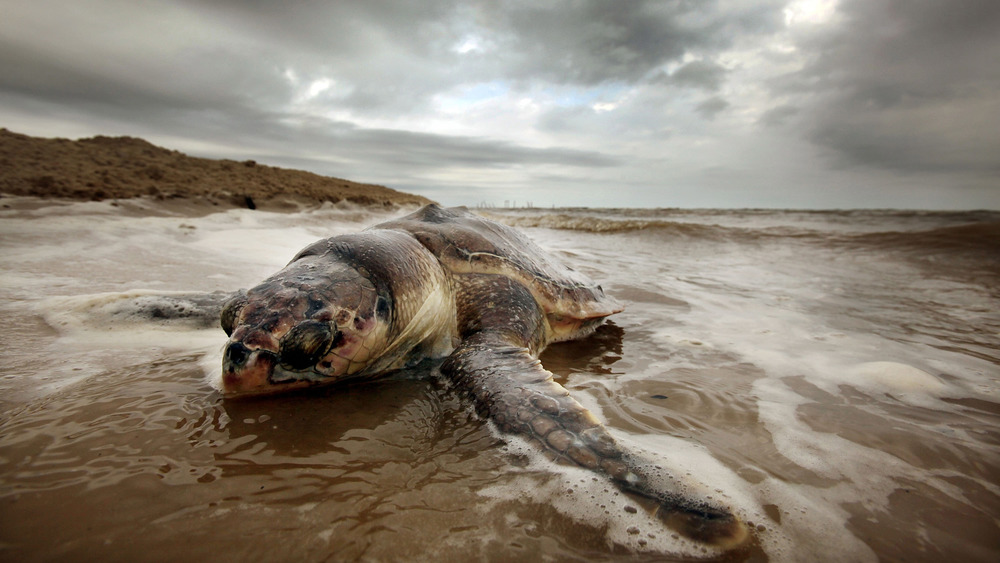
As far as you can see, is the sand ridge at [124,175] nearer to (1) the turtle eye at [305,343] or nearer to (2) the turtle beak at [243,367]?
(2) the turtle beak at [243,367]

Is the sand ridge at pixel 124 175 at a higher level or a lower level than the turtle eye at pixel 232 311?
higher

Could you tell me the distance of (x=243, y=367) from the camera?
1502mm

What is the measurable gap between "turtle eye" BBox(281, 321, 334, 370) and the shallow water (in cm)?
19

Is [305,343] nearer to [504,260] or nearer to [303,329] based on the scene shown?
[303,329]

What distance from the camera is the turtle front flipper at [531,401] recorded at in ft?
3.43

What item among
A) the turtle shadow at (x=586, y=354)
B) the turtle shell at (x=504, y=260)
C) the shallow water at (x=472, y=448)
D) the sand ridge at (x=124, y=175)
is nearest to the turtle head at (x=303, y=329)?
the shallow water at (x=472, y=448)

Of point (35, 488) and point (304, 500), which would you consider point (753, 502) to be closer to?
point (304, 500)

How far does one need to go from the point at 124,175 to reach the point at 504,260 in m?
10.6

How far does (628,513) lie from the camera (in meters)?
1.07

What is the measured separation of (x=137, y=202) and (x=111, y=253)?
420cm

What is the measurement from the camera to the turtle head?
152 centimetres

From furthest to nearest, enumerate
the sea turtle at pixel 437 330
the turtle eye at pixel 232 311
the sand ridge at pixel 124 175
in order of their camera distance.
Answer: the sand ridge at pixel 124 175 → the turtle eye at pixel 232 311 → the sea turtle at pixel 437 330

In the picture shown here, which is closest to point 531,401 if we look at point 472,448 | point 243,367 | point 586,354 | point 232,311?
point 472,448

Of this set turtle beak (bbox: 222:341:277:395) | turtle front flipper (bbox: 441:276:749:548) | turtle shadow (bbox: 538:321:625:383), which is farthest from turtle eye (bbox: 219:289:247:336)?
turtle shadow (bbox: 538:321:625:383)
